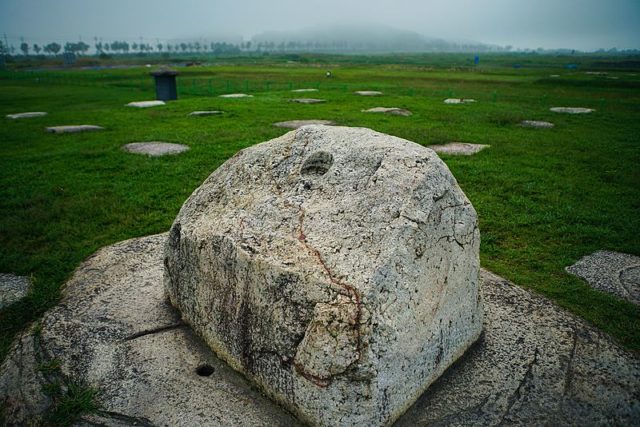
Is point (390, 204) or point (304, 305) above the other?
point (390, 204)

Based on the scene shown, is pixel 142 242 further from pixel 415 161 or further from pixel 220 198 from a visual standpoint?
pixel 415 161

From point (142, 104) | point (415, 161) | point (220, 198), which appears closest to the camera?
point (415, 161)

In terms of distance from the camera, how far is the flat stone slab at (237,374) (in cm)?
307

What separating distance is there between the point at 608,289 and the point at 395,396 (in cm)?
328

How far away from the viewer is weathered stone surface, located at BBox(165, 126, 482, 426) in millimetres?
2752

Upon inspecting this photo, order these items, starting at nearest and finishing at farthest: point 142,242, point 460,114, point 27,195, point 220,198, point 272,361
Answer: point 272,361 < point 220,198 < point 142,242 < point 27,195 < point 460,114

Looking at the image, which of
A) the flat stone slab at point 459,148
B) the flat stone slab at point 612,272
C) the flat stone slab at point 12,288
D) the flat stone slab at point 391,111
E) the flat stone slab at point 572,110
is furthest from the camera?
the flat stone slab at point 572,110

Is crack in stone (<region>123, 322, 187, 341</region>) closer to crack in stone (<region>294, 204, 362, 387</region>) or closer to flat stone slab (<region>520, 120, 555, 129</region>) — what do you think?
crack in stone (<region>294, 204, 362, 387</region>)

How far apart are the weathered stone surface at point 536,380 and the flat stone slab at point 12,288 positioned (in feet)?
13.2

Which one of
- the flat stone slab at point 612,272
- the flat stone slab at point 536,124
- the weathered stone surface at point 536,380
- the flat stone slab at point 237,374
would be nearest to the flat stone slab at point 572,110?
the flat stone slab at point 536,124

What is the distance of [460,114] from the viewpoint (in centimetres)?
1570

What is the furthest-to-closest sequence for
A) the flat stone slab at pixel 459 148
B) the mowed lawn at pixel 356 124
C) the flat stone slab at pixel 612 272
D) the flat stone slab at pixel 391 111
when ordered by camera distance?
the flat stone slab at pixel 391 111
the flat stone slab at pixel 459 148
the mowed lawn at pixel 356 124
the flat stone slab at pixel 612 272

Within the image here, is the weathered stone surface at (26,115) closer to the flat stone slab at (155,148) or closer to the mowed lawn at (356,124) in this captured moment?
the mowed lawn at (356,124)

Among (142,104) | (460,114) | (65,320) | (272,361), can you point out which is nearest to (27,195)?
(65,320)
